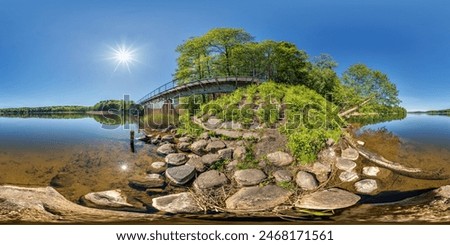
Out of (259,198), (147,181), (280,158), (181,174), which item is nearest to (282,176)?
(280,158)

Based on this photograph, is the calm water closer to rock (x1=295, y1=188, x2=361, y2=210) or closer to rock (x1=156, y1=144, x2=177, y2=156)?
rock (x1=156, y1=144, x2=177, y2=156)

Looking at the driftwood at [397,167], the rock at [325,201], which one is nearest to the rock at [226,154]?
the rock at [325,201]

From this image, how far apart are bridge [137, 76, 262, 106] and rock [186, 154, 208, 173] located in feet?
1.93

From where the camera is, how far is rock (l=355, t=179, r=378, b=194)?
2203 millimetres

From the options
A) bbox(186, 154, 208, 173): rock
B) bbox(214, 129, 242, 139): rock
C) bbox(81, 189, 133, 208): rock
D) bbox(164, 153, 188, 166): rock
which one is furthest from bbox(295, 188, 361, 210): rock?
bbox(81, 189, 133, 208): rock

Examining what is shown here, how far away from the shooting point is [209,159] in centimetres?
228

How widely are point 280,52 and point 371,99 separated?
0.93 m

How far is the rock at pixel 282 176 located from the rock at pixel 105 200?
4.17ft

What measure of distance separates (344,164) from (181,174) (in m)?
1.40

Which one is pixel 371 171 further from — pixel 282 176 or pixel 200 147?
pixel 200 147

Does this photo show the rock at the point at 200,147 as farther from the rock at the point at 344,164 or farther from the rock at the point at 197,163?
the rock at the point at 344,164

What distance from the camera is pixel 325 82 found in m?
2.32

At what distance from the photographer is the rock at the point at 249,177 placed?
85.3 inches

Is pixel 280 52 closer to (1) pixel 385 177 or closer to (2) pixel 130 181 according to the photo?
(1) pixel 385 177
